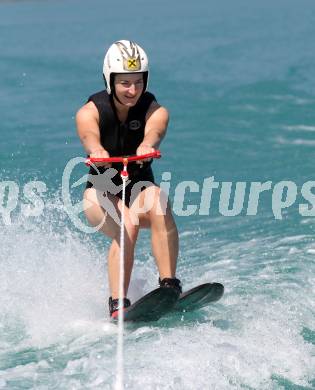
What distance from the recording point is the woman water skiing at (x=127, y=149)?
530 cm

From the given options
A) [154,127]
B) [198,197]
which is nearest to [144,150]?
[154,127]

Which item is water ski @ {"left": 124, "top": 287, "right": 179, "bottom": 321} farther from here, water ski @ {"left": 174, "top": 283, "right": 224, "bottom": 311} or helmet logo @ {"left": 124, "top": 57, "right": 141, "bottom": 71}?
helmet logo @ {"left": 124, "top": 57, "right": 141, "bottom": 71}

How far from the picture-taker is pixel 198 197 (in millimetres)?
8453

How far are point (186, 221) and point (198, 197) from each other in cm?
74

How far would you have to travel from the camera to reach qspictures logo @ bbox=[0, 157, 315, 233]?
25.3 ft

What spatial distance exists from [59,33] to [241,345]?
541 inches

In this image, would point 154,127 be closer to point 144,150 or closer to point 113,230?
point 144,150

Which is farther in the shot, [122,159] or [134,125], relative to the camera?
[134,125]

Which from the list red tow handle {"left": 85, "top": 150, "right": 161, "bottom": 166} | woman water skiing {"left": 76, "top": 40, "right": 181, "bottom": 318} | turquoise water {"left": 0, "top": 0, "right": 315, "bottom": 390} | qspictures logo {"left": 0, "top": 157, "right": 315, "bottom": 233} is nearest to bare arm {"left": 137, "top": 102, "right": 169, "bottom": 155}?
woman water skiing {"left": 76, "top": 40, "right": 181, "bottom": 318}

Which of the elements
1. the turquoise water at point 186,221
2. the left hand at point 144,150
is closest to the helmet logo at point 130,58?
the left hand at point 144,150

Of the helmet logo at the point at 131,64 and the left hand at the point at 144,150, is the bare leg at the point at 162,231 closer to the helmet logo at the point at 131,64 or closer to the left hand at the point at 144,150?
the left hand at the point at 144,150

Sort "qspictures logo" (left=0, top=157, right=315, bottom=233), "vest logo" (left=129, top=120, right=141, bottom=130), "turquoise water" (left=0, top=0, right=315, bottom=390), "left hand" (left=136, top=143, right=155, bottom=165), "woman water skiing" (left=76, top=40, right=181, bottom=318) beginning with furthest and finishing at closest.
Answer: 1. "qspictures logo" (left=0, top=157, right=315, bottom=233)
2. "vest logo" (left=129, top=120, right=141, bottom=130)
3. "woman water skiing" (left=76, top=40, right=181, bottom=318)
4. "left hand" (left=136, top=143, right=155, bottom=165)
5. "turquoise water" (left=0, top=0, right=315, bottom=390)

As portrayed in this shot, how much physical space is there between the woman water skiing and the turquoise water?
38 cm

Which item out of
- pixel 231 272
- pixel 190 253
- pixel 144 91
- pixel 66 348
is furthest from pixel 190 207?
pixel 66 348
